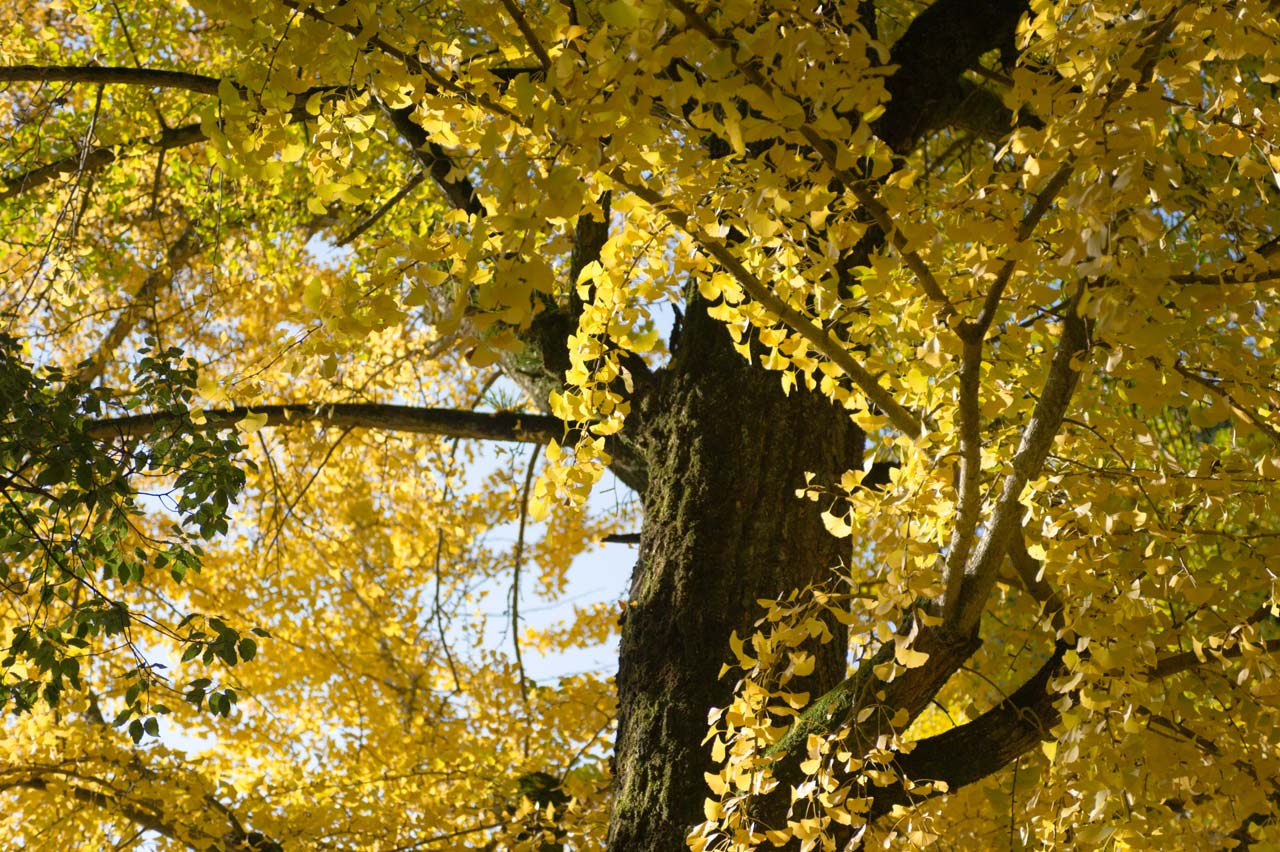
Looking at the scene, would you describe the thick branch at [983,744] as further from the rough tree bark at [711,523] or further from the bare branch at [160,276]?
the bare branch at [160,276]

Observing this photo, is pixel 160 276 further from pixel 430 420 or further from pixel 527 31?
pixel 527 31

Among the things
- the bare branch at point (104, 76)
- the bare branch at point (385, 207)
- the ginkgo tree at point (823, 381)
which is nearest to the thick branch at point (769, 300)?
the ginkgo tree at point (823, 381)

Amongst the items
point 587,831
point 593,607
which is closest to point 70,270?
point 587,831

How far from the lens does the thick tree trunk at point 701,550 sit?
2.43 m

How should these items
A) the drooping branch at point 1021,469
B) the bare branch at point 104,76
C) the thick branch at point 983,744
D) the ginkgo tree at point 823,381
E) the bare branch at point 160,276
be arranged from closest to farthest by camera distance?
the ginkgo tree at point 823,381 → the drooping branch at point 1021,469 → the thick branch at point 983,744 → the bare branch at point 104,76 → the bare branch at point 160,276

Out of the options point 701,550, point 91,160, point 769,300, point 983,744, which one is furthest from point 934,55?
point 91,160

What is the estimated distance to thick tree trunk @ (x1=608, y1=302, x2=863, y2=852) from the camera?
2.43 metres

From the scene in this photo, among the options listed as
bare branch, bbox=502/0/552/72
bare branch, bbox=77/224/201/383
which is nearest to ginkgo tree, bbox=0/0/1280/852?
bare branch, bbox=502/0/552/72

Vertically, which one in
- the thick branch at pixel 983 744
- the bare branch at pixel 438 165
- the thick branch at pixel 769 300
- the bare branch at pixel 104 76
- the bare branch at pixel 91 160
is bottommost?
the thick branch at pixel 983 744

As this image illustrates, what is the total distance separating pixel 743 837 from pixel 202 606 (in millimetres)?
6244

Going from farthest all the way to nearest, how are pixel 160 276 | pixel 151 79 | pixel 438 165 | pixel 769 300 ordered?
pixel 160 276 → pixel 438 165 → pixel 151 79 → pixel 769 300

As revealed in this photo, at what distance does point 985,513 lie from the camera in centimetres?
236

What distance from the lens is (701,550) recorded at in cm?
265

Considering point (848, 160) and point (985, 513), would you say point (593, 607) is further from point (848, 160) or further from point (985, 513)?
point (848, 160)
